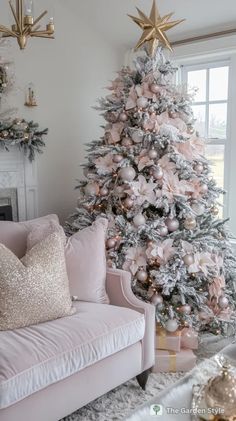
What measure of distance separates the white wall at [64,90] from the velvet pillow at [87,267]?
131cm

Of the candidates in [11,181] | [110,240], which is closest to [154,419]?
[110,240]

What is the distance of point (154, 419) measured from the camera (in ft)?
4.50

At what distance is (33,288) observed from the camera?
2051 mm

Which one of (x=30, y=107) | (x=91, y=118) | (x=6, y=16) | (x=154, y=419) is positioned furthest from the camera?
(x=91, y=118)

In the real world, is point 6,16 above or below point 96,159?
above

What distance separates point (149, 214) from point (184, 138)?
0.57m

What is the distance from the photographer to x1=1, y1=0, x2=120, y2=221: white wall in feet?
11.5

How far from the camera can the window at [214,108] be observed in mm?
3604

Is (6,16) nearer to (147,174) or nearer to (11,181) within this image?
(11,181)

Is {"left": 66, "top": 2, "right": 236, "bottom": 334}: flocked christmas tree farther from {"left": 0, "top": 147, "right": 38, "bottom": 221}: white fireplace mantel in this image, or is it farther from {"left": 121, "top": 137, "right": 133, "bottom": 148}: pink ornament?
{"left": 0, "top": 147, "right": 38, "bottom": 221}: white fireplace mantel

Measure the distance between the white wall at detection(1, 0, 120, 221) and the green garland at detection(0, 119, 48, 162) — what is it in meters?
0.18

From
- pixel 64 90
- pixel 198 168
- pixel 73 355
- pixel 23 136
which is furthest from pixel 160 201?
pixel 64 90

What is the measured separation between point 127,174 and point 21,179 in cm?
116

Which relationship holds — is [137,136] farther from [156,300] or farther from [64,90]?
[64,90]
